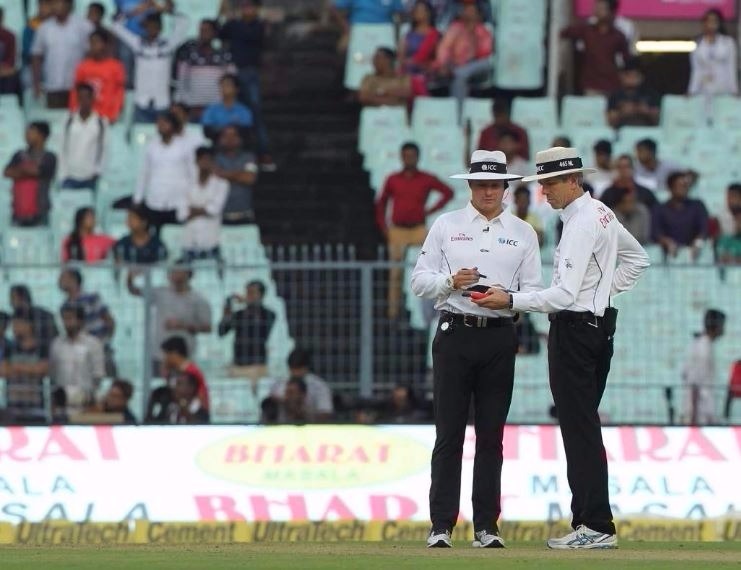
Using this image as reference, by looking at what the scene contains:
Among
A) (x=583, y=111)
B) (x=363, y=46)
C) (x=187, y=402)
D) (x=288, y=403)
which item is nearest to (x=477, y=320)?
(x=288, y=403)

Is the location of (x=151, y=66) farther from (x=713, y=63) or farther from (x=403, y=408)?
(x=403, y=408)

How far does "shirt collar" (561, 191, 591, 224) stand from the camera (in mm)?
10430

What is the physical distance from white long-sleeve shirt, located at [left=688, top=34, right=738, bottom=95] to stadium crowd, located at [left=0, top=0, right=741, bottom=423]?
0.06ft

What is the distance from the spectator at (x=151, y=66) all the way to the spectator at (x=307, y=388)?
5.80 metres

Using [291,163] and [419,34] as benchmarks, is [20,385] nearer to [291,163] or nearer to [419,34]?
[291,163]

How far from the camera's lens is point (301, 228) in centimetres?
2138

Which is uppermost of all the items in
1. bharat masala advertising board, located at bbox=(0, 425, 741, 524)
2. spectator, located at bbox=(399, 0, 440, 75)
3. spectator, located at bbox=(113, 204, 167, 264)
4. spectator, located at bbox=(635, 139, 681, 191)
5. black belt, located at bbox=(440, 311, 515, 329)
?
spectator, located at bbox=(399, 0, 440, 75)

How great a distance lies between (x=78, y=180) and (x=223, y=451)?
751 centimetres

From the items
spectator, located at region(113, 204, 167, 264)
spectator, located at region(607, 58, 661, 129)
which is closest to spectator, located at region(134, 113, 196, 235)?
spectator, located at region(113, 204, 167, 264)

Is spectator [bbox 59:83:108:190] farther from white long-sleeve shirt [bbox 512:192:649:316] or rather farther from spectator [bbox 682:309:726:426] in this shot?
white long-sleeve shirt [bbox 512:192:649:316]

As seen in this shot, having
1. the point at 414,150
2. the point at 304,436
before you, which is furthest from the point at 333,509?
the point at 414,150

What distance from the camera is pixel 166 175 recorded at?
2059 centimetres

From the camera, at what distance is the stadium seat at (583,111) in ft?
72.2

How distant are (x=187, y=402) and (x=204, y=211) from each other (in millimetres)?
3576
